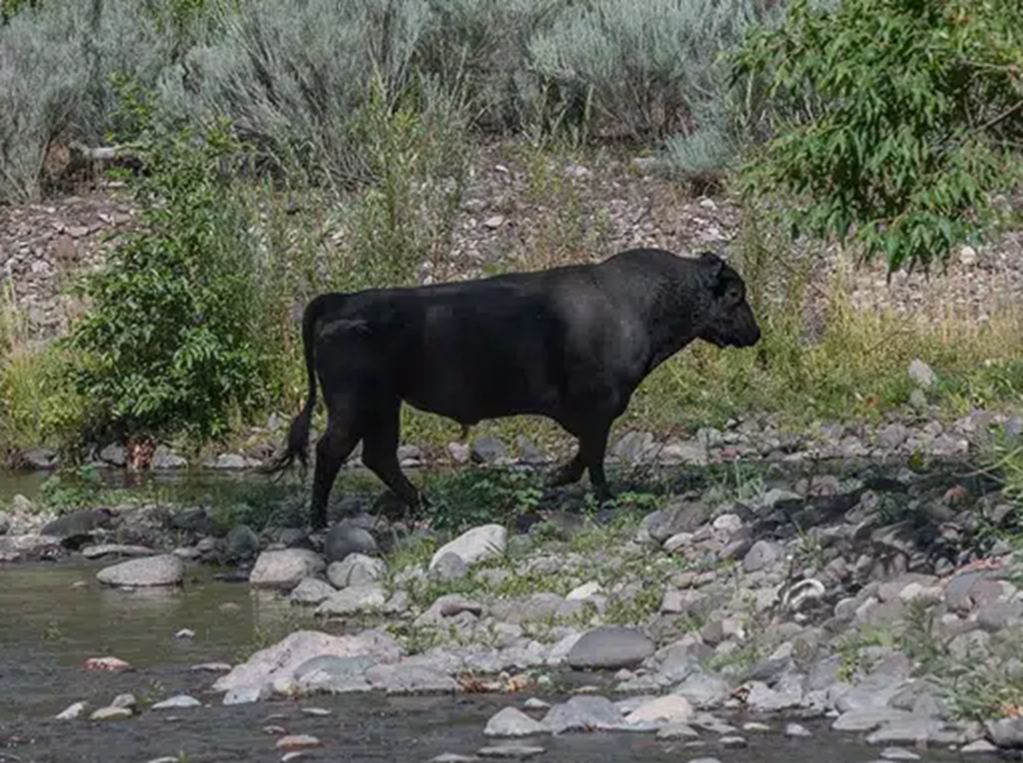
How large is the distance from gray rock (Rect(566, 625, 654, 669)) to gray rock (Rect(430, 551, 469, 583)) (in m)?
1.51

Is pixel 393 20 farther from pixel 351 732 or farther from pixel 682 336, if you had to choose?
pixel 351 732

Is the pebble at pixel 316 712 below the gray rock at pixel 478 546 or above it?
above

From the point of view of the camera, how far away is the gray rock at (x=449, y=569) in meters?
10.4

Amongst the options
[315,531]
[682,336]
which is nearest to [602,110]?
[682,336]

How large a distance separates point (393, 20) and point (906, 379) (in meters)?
9.31

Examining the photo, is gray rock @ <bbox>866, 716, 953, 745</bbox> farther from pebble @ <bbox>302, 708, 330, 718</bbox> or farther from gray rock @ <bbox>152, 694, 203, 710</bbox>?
gray rock @ <bbox>152, 694, 203, 710</bbox>

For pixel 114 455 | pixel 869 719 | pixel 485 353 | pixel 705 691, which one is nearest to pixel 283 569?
pixel 485 353

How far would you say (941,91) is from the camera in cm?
889

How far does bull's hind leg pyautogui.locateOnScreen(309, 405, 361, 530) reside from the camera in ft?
41.8

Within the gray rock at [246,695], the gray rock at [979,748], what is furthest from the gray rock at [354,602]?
the gray rock at [979,748]

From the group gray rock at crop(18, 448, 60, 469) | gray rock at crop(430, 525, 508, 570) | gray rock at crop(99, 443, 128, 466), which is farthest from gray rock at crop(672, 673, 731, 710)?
gray rock at crop(18, 448, 60, 469)

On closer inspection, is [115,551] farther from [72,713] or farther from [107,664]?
[72,713]

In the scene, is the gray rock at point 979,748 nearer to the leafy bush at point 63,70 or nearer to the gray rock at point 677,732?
the gray rock at point 677,732

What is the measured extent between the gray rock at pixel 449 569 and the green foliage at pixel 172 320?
5489mm
